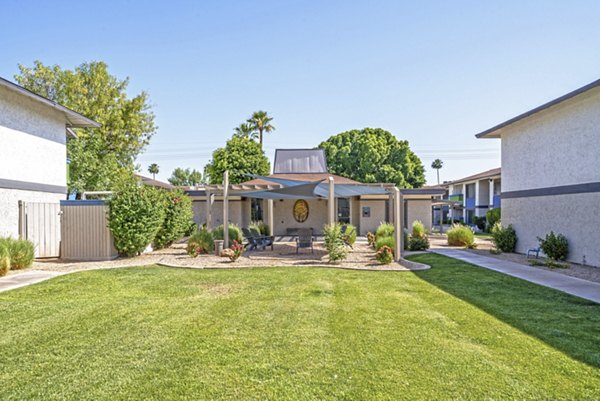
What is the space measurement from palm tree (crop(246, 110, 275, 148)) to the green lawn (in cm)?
2987

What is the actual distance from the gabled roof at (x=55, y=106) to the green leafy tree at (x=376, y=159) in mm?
20554

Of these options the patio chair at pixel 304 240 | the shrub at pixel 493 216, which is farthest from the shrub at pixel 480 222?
the patio chair at pixel 304 240

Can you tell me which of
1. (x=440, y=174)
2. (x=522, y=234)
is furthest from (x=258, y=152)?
(x=440, y=174)

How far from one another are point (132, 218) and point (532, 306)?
35.9 ft

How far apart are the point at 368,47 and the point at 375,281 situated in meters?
9.44

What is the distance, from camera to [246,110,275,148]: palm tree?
36094 mm

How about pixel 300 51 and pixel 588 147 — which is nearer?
pixel 588 147

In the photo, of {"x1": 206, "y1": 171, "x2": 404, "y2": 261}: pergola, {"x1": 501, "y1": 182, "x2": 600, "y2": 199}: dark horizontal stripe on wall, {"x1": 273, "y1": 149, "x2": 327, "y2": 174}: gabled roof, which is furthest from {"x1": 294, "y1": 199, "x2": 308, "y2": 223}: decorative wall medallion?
{"x1": 501, "y1": 182, "x2": 600, "y2": 199}: dark horizontal stripe on wall

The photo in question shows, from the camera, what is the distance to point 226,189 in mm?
13148

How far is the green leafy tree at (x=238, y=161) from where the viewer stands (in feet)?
94.5

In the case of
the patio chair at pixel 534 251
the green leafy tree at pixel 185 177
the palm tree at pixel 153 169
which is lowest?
the patio chair at pixel 534 251

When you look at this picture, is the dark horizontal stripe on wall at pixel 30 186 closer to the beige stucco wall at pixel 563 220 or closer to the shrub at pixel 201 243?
the shrub at pixel 201 243

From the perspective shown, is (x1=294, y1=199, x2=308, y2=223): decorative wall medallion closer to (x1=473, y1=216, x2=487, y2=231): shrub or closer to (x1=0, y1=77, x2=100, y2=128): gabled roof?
(x1=0, y1=77, x2=100, y2=128): gabled roof

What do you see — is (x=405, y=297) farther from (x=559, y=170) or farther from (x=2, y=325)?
(x=559, y=170)
